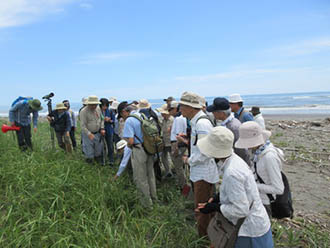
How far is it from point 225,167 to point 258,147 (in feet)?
2.09

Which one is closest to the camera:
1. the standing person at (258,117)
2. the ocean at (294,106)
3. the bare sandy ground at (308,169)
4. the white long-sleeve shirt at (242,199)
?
the white long-sleeve shirt at (242,199)

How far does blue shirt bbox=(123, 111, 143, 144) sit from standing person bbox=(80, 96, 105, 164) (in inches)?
67.9

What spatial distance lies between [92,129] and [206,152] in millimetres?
3958

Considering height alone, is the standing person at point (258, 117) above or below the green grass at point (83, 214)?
above

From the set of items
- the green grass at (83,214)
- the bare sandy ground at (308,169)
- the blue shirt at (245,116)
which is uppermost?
the blue shirt at (245,116)

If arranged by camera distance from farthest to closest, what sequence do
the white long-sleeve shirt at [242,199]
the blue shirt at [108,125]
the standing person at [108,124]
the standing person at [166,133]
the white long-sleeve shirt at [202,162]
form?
the blue shirt at [108,125] → the standing person at [108,124] → the standing person at [166,133] → the white long-sleeve shirt at [202,162] → the white long-sleeve shirt at [242,199]

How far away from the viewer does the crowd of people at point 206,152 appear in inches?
80.7

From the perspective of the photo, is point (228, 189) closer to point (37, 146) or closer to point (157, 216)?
point (157, 216)

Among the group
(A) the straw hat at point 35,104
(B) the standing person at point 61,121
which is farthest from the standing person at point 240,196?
(B) the standing person at point 61,121

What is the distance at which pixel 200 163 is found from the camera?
3.10 m

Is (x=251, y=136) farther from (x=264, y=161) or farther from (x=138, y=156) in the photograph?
(x=138, y=156)

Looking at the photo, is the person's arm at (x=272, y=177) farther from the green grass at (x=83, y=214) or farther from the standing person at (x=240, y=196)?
the green grass at (x=83, y=214)

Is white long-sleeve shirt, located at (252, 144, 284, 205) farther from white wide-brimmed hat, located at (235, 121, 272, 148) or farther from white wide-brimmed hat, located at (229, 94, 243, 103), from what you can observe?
white wide-brimmed hat, located at (229, 94, 243, 103)

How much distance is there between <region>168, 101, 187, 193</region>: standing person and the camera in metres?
4.49
